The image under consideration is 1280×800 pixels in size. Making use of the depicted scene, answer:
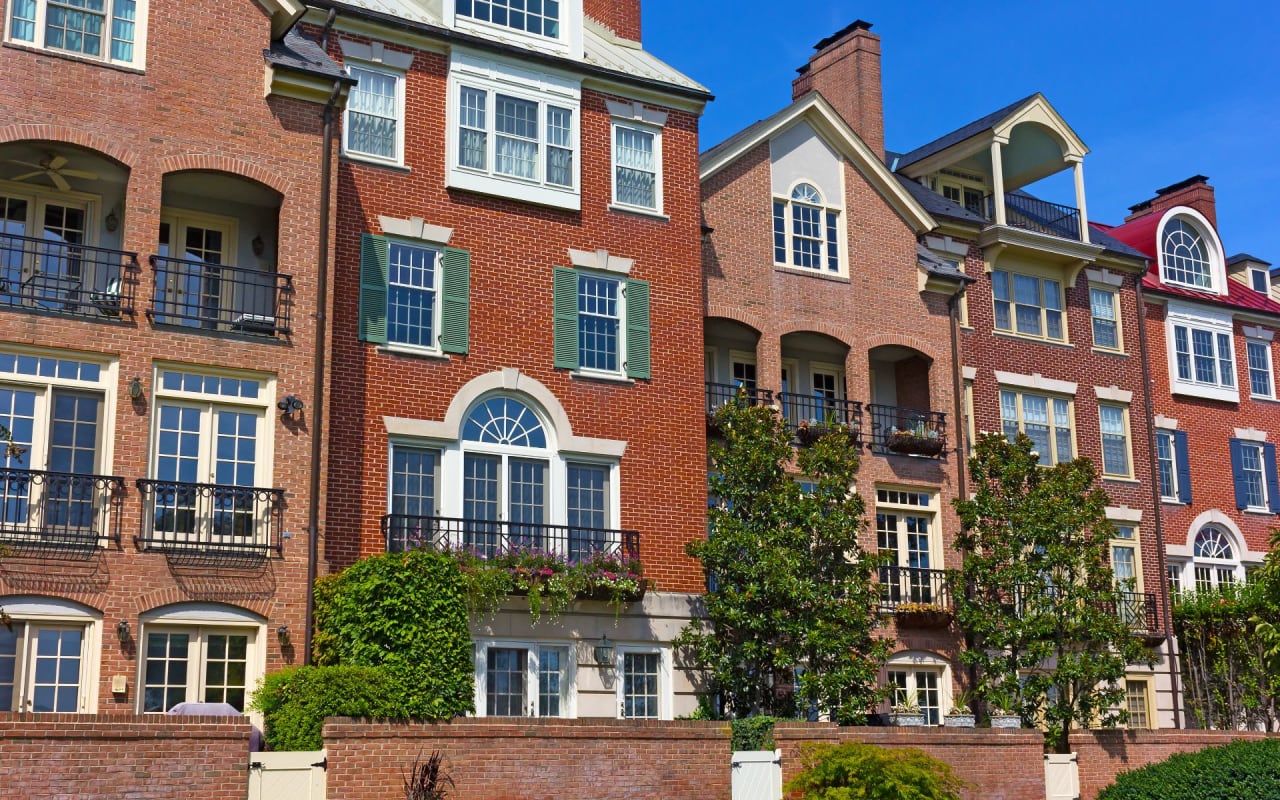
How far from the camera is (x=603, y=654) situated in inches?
1058

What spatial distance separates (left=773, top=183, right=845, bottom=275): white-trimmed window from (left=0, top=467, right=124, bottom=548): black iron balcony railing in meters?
15.4

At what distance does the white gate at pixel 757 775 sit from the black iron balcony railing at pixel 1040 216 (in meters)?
19.1

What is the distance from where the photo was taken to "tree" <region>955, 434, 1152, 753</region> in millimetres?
30203

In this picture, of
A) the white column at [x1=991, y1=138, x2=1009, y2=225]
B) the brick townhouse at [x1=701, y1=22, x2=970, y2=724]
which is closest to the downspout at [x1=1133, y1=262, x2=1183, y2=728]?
the white column at [x1=991, y1=138, x2=1009, y2=225]

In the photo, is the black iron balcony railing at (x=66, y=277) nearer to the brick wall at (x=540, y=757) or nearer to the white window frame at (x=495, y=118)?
the white window frame at (x=495, y=118)

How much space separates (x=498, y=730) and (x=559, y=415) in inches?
322

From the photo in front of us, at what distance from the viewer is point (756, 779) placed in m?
22.8

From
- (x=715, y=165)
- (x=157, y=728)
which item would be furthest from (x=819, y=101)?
(x=157, y=728)

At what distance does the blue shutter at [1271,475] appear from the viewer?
1624 inches

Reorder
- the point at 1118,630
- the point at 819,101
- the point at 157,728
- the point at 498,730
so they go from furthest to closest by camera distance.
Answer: the point at 819,101 → the point at 1118,630 → the point at 498,730 → the point at 157,728

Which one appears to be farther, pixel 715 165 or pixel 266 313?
pixel 715 165

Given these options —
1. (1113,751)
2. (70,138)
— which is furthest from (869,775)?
(70,138)

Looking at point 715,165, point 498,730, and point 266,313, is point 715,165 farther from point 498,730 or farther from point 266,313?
point 498,730

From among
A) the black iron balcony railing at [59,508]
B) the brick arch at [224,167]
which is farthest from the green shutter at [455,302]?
the black iron balcony railing at [59,508]
